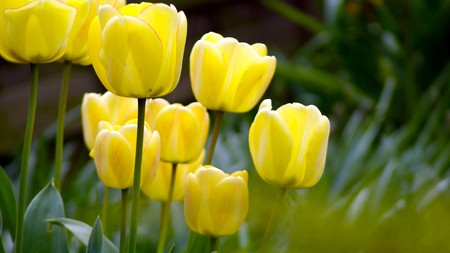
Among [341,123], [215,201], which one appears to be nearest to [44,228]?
[215,201]

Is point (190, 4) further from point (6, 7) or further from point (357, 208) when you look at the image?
point (6, 7)

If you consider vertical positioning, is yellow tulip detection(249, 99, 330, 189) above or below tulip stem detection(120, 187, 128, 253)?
above

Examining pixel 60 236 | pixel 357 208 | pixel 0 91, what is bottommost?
pixel 0 91

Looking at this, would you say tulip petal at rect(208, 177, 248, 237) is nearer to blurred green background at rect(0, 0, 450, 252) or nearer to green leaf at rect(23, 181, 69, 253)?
blurred green background at rect(0, 0, 450, 252)

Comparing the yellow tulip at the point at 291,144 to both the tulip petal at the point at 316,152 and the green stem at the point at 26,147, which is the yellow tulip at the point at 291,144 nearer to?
the tulip petal at the point at 316,152

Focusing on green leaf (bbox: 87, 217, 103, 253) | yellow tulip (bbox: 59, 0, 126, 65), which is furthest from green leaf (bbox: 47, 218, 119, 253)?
yellow tulip (bbox: 59, 0, 126, 65)

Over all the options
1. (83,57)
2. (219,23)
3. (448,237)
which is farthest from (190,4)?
(448,237)
